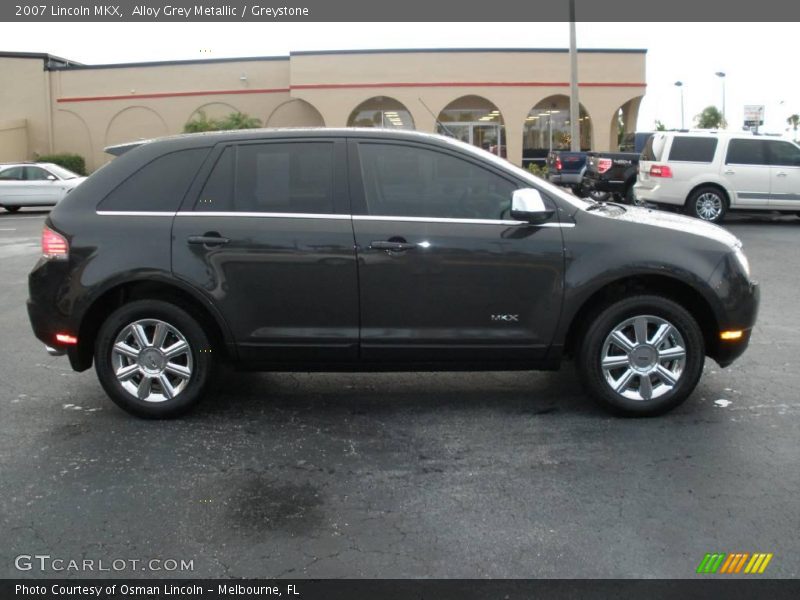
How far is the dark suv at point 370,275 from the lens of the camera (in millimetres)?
5203

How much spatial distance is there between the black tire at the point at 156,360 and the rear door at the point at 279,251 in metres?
0.24

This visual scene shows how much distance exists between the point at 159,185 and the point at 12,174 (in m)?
21.4

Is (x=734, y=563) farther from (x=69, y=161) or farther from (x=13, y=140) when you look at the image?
(x=13, y=140)

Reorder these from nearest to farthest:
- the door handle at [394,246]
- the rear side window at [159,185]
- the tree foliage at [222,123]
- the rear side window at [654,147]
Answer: the door handle at [394,246] < the rear side window at [159,185] < the rear side window at [654,147] < the tree foliage at [222,123]

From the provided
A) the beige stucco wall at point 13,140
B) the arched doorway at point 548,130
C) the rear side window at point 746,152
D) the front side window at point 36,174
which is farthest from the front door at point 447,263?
the beige stucco wall at point 13,140

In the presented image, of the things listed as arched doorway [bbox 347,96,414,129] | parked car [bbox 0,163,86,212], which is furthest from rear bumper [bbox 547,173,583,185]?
arched doorway [bbox 347,96,414,129]

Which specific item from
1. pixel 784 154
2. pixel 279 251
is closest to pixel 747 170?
pixel 784 154

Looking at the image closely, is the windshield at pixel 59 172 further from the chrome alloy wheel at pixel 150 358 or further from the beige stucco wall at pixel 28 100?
the chrome alloy wheel at pixel 150 358

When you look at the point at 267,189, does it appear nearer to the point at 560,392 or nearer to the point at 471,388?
the point at 471,388

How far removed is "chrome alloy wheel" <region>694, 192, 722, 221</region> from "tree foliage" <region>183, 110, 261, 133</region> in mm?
19322

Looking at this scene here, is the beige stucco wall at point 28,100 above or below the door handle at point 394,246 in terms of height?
above

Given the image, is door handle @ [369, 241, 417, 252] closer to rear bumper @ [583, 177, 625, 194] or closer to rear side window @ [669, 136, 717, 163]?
rear side window @ [669, 136, 717, 163]

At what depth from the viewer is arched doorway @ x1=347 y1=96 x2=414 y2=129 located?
33688 mm

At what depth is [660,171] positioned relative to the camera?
639 inches
